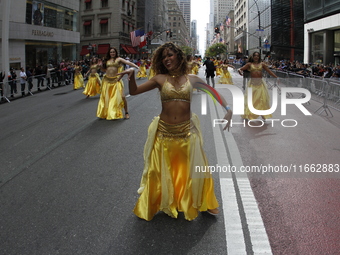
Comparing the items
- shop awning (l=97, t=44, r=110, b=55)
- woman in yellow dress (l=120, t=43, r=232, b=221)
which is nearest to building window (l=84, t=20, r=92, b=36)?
shop awning (l=97, t=44, r=110, b=55)

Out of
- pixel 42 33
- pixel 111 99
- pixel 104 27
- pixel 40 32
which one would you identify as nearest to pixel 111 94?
pixel 111 99

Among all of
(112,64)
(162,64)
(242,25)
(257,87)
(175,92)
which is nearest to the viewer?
(175,92)

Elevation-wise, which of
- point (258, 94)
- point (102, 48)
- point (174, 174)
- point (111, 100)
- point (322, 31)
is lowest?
point (174, 174)

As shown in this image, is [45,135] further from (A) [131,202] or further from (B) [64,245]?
Answer: (B) [64,245]

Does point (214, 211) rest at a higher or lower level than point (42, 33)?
lower

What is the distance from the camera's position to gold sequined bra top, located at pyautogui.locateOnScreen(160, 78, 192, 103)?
149 inches

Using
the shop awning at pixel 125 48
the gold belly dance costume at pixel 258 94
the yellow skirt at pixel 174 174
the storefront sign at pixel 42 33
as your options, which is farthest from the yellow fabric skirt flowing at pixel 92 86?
the shop awning at pixel 125 48

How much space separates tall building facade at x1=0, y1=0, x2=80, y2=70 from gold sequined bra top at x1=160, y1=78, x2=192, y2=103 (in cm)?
2412

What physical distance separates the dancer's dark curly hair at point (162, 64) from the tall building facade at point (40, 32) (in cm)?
2390

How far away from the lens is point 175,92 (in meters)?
3.77

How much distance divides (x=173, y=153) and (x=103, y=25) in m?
59.1

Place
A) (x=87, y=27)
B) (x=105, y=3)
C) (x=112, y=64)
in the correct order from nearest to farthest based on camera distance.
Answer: (x=112, y=64)
(x=105, y=3)
(x=87, y=27)

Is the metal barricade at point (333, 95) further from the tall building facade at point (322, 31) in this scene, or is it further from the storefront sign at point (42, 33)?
the storefront sign at point (42, 33)

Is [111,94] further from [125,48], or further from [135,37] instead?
[125,48]
